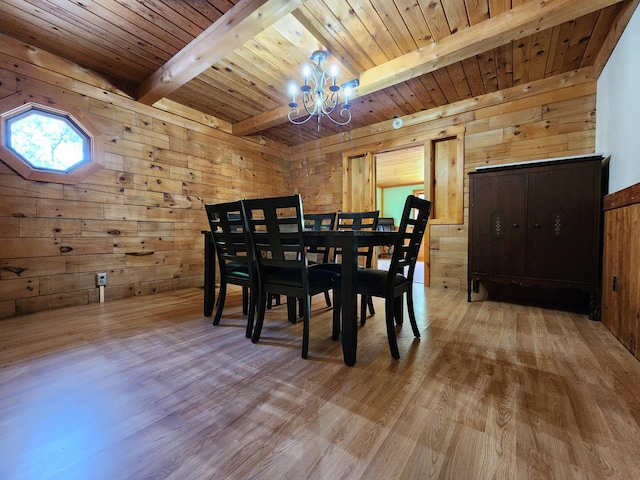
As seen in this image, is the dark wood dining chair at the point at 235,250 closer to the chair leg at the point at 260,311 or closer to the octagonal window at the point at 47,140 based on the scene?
the chair leg at the point at 260,311

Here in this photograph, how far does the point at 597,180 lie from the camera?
2244 mm

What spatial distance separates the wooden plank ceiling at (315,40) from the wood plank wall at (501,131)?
177 mm

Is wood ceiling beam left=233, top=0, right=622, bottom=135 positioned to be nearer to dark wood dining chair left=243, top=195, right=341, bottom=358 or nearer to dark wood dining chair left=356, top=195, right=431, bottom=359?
dark wood dining chair left=356, top=195, right=431, bottom=359

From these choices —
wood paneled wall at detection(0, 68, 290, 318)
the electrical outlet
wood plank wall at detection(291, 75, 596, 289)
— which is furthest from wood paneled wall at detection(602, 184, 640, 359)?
the electrical outlet

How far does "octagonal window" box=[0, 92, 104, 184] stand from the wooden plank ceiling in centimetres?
54

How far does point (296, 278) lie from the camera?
5.57 ft

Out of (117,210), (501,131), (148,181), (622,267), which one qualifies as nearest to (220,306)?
(117,210)

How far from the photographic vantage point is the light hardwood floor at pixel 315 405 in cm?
87

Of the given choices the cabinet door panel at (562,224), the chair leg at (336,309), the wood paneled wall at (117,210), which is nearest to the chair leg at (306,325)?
the chair leg at (336,309)

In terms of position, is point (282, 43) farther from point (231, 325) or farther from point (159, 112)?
point (231, 325)

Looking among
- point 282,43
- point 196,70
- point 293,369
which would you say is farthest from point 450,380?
point 196,70

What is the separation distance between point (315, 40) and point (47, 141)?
2682 mm

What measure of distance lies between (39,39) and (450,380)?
4.05 m

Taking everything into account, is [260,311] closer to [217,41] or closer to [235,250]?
[235,250]
